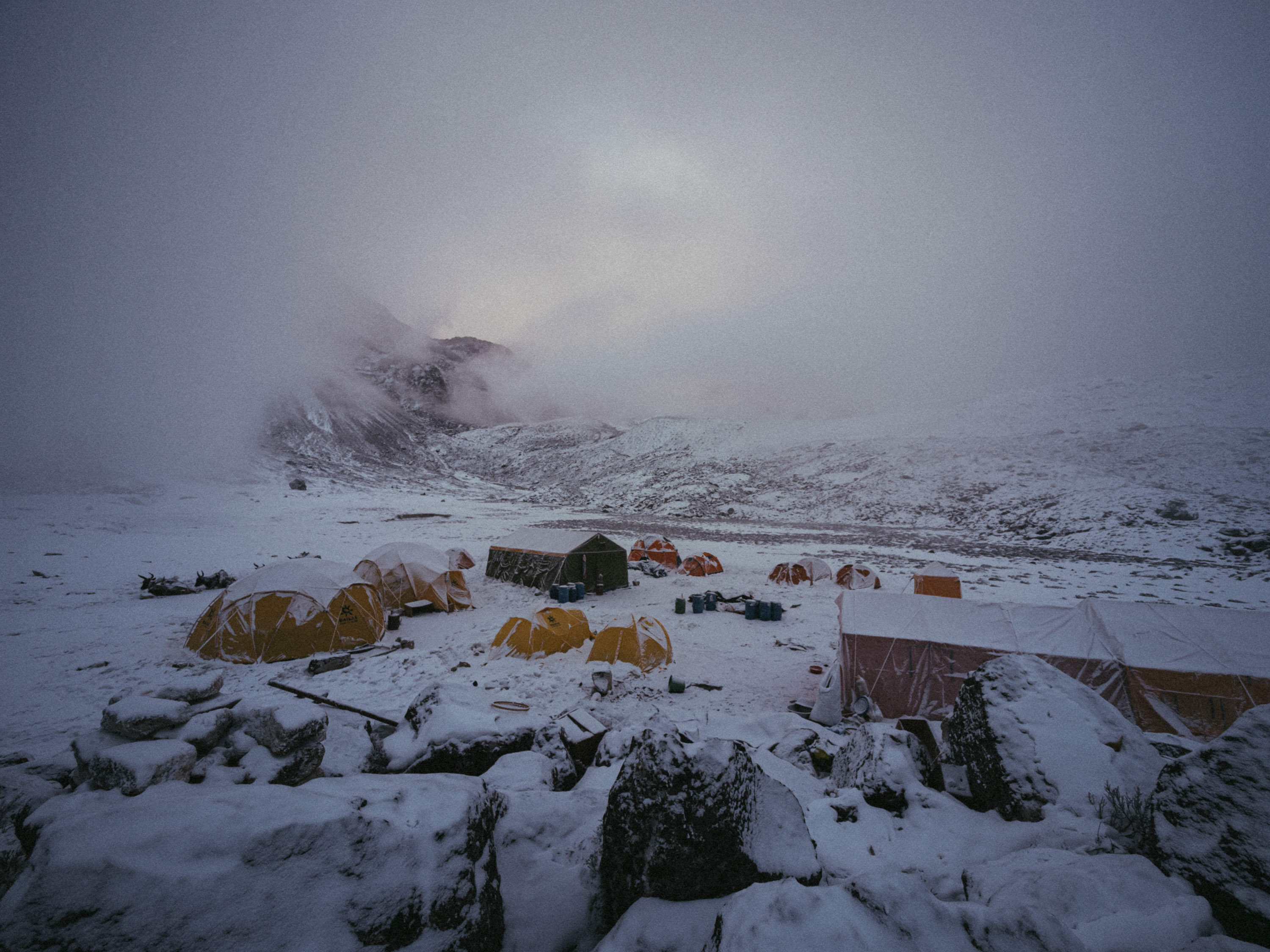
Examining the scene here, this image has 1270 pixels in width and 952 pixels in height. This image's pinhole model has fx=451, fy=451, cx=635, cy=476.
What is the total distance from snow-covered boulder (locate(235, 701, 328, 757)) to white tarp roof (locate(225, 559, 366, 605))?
7876 mm

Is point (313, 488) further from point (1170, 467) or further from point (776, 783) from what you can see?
point (1170, 467)

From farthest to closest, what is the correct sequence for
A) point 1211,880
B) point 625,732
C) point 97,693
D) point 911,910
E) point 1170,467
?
point 1170,467 < point 97,693 < point 625,732 < point 1211,880 < point 911,910

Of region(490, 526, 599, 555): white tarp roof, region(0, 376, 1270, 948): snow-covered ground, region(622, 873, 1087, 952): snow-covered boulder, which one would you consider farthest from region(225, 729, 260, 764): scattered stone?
region(490, 526, 599, 555): white tarp roof

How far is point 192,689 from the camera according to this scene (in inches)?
212

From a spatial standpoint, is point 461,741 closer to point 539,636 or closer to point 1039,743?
point 1039,743

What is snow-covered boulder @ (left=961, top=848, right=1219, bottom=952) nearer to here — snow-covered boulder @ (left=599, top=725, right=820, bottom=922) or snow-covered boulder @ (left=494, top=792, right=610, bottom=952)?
snow-covered boulder @ (left=599, top=725, right=820, bottom=922)

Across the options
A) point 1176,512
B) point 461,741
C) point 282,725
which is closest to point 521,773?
point 461,741

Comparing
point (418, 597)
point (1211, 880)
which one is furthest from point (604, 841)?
point (418, 597)

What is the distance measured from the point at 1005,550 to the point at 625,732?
37.0 metres

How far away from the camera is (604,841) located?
3.71 m

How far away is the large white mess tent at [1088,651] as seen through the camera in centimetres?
787

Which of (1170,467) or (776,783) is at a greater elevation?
(1170,467)

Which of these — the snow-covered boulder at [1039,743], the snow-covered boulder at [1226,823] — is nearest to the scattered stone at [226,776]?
the snow-covered boulder at [1039,743]

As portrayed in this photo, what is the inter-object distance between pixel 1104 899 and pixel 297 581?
14663 millimetres
